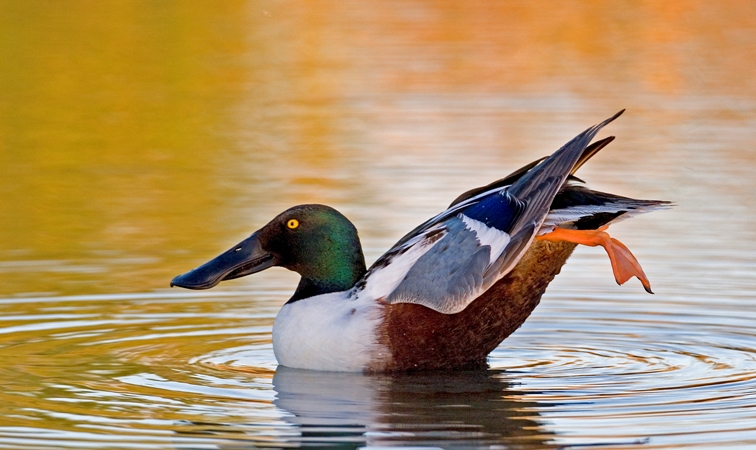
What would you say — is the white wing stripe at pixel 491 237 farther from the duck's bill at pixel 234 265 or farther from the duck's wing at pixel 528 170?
the duck's bill at pixel 234 265

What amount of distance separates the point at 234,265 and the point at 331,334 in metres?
0.85

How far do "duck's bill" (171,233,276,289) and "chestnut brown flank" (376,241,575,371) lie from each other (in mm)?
988

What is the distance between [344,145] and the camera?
15195 mm

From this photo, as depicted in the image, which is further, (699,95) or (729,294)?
(699,95)

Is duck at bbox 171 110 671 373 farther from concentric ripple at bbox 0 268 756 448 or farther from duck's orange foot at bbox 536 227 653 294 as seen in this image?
concentric ripple at bbox 0 268 756 448

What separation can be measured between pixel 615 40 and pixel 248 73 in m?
6.50

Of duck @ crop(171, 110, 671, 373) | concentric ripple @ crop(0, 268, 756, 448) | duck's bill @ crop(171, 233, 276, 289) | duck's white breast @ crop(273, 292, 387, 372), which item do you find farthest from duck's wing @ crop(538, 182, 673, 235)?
duck's bill @ crop(171, 233, 276, 289)

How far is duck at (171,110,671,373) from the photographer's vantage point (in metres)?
6.98

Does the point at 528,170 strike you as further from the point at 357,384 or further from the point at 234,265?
the point at 234,265

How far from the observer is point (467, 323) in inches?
280

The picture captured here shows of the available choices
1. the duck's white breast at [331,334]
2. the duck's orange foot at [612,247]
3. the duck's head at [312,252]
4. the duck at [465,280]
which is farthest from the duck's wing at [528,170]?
the duck's white breast at [331,334]

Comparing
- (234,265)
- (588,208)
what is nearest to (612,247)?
(588,208)

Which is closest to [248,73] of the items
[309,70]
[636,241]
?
[309,70]

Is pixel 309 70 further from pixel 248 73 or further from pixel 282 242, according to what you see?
pixel 282 242
